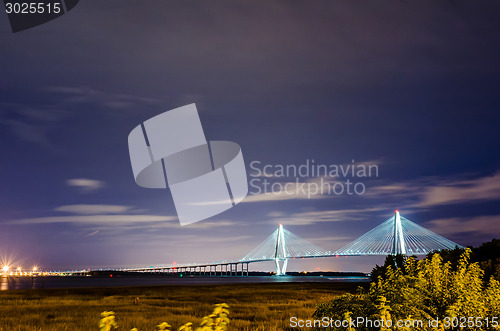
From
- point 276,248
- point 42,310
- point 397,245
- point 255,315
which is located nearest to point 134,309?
point 42,310

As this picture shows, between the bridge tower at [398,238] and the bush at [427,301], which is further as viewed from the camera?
the bridge tower at [398,238]

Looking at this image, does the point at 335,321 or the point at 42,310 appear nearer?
the point at 335,321

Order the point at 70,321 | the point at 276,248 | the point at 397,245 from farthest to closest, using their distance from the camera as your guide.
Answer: the point at 276,248
the point at 397,245
the point at 70,321

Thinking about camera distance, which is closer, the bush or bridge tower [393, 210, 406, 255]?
the bush

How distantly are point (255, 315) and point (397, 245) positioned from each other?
239ft

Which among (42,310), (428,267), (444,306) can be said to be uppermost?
(428,267)

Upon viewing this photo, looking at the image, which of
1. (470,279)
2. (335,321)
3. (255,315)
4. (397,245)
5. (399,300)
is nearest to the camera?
(335,321)

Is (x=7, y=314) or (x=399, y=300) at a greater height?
(x=399, y=300)

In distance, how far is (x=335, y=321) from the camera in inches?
370

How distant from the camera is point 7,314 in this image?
26312mm

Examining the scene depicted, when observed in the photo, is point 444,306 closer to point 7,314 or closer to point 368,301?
point 368,301

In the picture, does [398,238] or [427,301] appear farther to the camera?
[398,238]

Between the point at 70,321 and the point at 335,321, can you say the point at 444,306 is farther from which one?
the point at 70,321

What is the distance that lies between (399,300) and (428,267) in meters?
2.65
